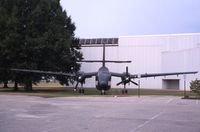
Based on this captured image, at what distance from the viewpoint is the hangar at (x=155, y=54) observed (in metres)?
76.6

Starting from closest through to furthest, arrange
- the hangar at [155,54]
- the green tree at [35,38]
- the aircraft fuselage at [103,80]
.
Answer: the aircraft fuselage at [103,80] < the green tree at [35,38] < the hangar at [155,54]

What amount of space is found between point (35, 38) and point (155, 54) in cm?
3342

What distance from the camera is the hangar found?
76625 mm

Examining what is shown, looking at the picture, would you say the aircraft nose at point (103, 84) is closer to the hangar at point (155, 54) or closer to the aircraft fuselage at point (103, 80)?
the aircraft fuselage at point (103, 80)

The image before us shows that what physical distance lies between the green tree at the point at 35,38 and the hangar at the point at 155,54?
23.8m

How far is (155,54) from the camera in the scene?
83812mm

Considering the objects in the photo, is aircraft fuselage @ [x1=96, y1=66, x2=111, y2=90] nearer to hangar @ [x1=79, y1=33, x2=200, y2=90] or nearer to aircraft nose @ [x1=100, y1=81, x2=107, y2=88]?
aircraft nose @ [x1=100, y1=81, x2=107, y2=88]

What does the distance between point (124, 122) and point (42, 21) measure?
144ft

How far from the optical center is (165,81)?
8319 cm

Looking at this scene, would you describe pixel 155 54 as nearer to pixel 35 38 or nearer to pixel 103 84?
pixel 35 38

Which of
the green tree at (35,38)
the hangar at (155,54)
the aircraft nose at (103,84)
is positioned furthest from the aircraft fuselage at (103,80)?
the hangar at (155,54)

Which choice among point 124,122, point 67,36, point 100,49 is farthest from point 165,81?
point 124,122

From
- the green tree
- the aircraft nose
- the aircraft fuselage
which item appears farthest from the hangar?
the aircraft nose

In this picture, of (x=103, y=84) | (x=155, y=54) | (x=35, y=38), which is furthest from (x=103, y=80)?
(x=155, y=54)
